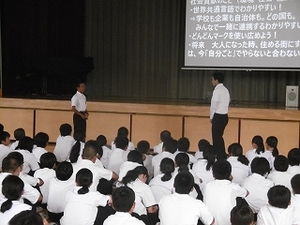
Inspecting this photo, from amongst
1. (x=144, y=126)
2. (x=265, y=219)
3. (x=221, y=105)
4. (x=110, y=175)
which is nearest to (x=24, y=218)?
(x=265, y=219)

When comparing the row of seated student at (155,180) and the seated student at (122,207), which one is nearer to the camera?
the seated student at (122,207)

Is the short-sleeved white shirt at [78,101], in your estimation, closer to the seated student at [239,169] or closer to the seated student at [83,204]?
the seated student at [239,169]

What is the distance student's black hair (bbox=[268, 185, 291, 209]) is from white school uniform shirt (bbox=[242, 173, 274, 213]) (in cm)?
70

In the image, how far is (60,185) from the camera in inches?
140

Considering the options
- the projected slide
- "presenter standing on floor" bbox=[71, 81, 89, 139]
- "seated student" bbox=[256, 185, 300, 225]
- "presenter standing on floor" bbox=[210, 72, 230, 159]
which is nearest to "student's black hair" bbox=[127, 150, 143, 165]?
"seated student" bbox=[256, 185, 300, 225]

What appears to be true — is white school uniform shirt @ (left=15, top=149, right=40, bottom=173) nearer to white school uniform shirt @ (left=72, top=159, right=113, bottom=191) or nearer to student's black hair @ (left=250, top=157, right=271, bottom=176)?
white school uniform shirt @ (left=72, top=159, right=113, bottom=191)

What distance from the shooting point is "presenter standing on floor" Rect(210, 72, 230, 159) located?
5473 mm

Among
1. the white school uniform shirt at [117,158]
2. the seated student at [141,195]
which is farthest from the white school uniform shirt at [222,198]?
the white school uniform shirt at [117,158]

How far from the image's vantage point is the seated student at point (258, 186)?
3.46m

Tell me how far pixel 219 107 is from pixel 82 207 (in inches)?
112

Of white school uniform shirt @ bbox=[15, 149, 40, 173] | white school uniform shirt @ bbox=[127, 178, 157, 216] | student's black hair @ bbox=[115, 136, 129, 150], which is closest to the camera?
white school uniform shirt @ bbox=[127, 178, 157, 216]

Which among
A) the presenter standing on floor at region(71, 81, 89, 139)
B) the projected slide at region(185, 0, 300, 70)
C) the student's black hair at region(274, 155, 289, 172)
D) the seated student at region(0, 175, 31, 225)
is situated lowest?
the seated student at region(0, 175, 31, 225)

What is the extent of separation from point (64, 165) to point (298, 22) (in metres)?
4.77

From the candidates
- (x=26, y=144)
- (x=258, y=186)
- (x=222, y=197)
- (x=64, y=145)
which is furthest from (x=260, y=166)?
(x=64, y=145)
